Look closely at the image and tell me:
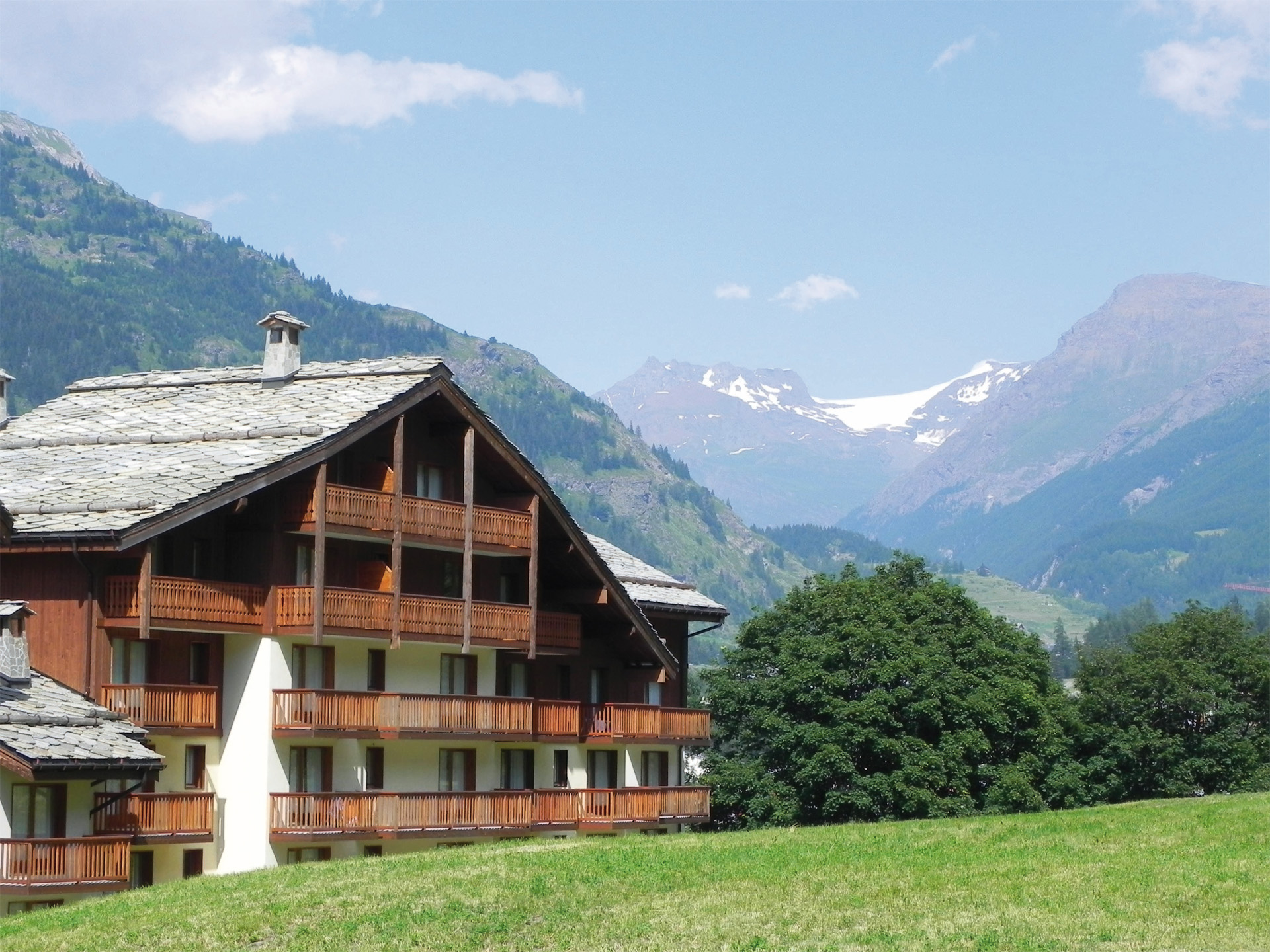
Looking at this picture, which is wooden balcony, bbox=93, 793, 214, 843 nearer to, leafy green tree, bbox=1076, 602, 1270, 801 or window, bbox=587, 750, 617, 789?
window, bbox=587, 750, 617, 789

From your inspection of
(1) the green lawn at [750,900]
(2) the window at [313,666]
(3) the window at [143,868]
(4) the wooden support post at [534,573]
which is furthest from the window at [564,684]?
(1) the green lawn at [750,900]

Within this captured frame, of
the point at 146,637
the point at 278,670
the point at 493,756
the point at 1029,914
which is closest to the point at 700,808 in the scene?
the point at 493,756

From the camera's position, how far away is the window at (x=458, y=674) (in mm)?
60188

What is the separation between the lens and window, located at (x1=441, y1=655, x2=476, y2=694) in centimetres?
6019

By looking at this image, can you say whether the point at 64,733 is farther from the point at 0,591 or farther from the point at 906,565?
the point at 906,565

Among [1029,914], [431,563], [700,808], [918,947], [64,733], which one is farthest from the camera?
[700,808]

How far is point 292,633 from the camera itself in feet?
174

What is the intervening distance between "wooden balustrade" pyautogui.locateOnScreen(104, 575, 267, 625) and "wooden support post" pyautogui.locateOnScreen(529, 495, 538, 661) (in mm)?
9446

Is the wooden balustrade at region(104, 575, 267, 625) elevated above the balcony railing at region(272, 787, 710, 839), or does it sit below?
above

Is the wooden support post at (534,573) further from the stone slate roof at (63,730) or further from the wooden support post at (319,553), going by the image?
the stone slate roof at (63,730)

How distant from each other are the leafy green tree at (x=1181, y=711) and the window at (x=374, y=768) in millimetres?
48460

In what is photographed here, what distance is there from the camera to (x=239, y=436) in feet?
180

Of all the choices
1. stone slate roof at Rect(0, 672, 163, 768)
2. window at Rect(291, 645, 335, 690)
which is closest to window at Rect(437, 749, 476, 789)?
window at Rect(291, 645, 335, 690)

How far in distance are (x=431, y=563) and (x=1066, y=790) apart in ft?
125
